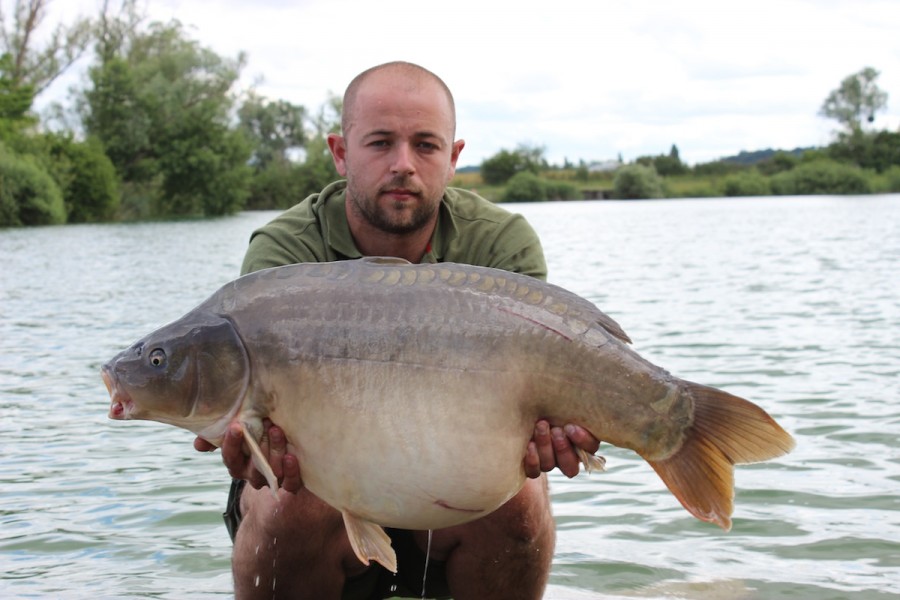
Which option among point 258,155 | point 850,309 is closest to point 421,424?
point 850,309

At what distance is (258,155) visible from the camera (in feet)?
239

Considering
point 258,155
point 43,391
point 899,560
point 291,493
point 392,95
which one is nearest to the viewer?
point 291,493

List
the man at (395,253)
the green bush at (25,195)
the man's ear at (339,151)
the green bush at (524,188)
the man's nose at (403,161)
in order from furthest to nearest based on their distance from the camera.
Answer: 1. the green bush at (524,188)
2. the green bush at (25,195)
3. the man's ear at (339,151)
4. the man's nose at (403,161)
5. the man at (395,253)

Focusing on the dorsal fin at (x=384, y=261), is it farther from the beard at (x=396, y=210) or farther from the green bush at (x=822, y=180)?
the green bush at (x=822, y=180)

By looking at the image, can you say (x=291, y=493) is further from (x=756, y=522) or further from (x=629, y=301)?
(x=629, y=301)

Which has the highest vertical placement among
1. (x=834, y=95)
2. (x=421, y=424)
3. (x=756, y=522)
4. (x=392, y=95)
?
(x=834, y=95)

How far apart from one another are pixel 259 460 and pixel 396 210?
3.89ft

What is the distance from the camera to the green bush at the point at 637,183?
7919 centimetres

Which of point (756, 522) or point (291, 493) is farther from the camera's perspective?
point (756, 522)

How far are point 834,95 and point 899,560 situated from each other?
81160mm

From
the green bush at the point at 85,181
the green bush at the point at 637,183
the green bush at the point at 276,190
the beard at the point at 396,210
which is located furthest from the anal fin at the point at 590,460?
the green bush at the point at 637,183

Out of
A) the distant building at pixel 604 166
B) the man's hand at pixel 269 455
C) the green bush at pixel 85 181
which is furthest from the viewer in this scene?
the distant building at pixel 604 166

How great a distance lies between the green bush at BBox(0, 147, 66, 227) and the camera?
3819cm

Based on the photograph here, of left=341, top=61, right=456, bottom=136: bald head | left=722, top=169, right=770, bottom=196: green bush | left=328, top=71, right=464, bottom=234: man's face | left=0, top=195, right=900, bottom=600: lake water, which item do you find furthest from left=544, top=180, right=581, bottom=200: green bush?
left=328, top=71, right=464, bottom=234: man's face
